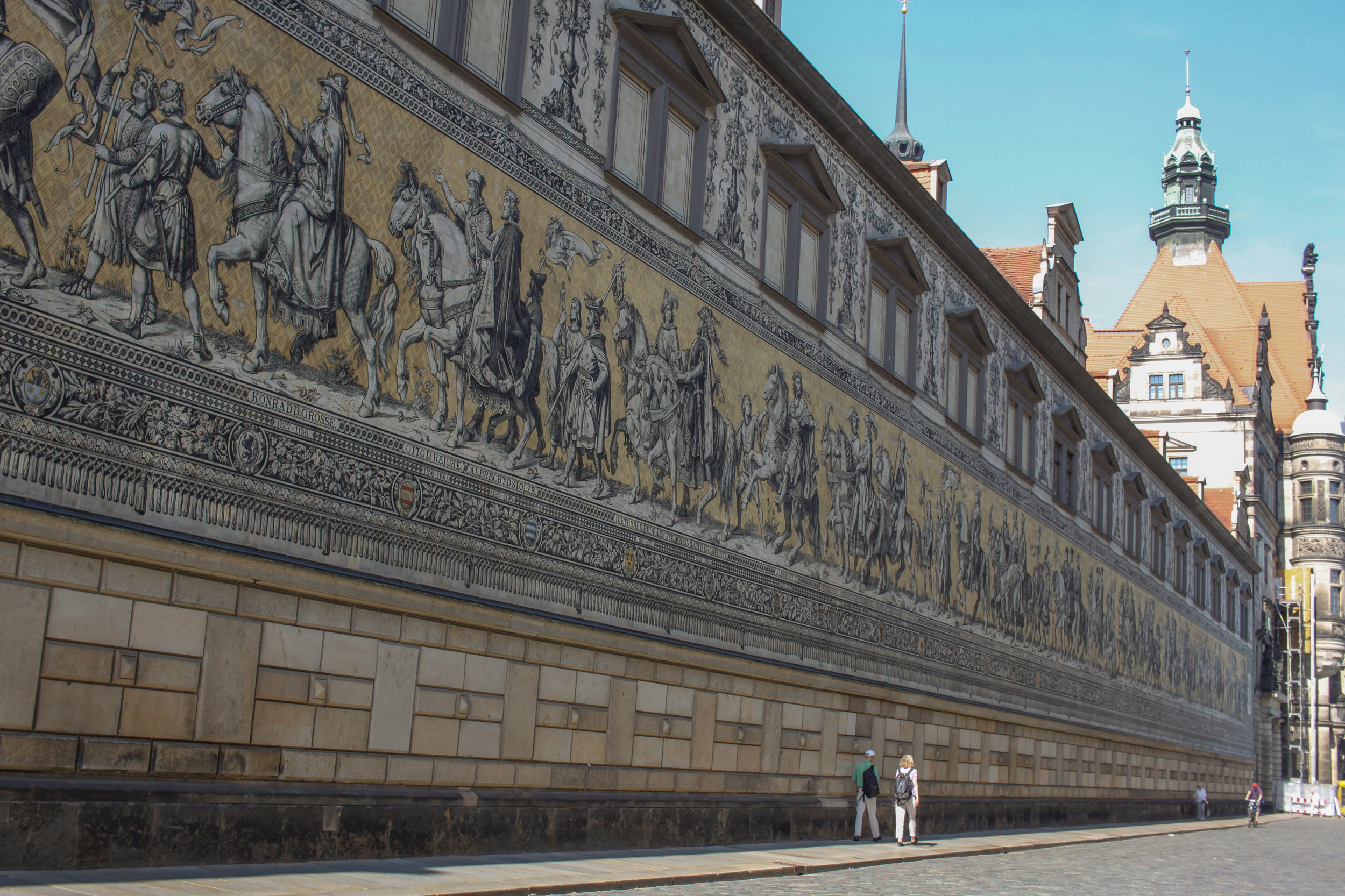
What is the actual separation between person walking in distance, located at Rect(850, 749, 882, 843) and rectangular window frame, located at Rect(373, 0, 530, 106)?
913 centimetres

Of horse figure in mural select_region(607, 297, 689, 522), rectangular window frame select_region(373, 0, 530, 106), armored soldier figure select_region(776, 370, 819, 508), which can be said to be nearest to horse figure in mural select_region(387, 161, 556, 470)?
rectangular window frame select_region(373, 0, 530, 106)

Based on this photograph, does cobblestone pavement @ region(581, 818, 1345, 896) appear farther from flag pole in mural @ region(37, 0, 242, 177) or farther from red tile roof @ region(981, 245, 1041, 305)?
red tile roof @ region(981, 245, 1041, 305)

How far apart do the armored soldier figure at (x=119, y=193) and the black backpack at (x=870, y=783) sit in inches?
435

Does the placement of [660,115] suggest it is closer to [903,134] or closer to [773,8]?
[773,8]

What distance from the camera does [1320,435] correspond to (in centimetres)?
6556

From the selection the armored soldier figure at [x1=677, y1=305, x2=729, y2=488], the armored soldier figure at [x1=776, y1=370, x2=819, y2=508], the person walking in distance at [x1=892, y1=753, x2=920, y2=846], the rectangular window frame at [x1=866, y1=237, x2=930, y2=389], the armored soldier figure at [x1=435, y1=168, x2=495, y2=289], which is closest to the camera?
the armored soldier figure at [x1=435, y1=168, x2=495, y2=289]

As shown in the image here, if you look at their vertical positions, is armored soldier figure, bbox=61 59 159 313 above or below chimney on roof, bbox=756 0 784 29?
below

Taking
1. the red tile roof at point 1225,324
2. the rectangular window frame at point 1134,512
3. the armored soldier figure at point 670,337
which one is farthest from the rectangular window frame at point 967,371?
the red tile roof at point 1225,324

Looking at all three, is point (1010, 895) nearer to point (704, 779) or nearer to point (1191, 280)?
point (704, 779)

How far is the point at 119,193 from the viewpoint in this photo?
816cm

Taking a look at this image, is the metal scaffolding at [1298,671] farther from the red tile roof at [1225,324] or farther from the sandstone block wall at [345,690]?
the sandstone block wall at [345,690]

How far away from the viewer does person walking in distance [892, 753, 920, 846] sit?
663 inches

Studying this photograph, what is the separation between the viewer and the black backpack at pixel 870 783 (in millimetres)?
16453

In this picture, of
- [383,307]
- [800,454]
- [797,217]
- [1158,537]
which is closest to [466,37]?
[383,307]
